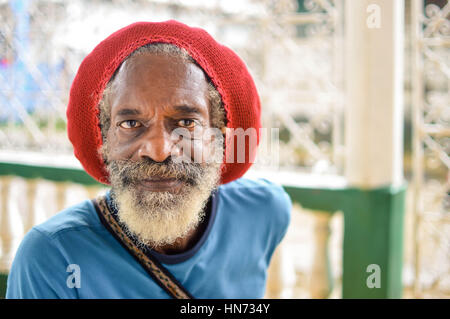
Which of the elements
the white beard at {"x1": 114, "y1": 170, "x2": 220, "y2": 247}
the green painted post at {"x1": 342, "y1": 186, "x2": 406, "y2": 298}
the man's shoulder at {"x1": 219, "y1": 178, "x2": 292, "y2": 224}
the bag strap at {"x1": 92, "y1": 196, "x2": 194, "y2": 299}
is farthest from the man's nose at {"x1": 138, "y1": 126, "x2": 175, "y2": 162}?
the green painted post at {"x1": 342, "y1": 186, "x2": 406, "y2": 298}

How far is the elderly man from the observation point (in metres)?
1.18

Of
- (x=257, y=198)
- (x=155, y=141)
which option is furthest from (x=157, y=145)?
(x=257, y=198)

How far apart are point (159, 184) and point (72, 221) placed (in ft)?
0.88

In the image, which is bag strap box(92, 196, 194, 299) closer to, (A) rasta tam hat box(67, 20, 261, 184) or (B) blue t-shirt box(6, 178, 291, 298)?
(B) blue t-shirt box(6, 178, 291, 298)

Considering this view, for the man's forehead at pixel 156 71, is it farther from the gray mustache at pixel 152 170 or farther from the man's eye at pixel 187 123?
the gray mustache at pixel 152 170

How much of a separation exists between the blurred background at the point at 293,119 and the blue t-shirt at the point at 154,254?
54 cm


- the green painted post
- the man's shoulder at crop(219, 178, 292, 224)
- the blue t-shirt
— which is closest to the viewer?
the blue t-shirt

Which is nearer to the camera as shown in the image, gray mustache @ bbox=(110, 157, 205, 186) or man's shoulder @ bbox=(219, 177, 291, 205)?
gray mustache @ bbox=(110, 157, 205, 186)

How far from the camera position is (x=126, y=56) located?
4.09 feet

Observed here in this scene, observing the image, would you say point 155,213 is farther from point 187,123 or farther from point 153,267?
point 187,123

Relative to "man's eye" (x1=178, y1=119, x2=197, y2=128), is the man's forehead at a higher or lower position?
higher

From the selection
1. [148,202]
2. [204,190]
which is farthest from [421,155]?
[148,202]

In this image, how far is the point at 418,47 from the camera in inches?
101
